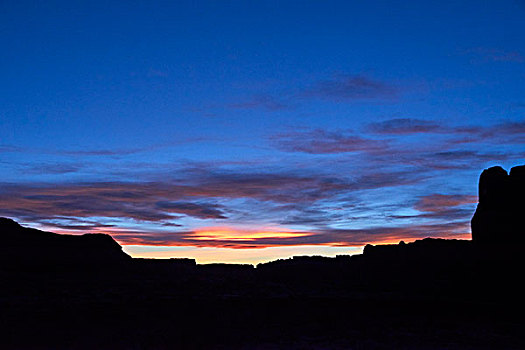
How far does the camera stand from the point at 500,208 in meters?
63.1

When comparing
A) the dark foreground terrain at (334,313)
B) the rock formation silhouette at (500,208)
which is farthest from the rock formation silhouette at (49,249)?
the rock formation silhouette at (500,208)

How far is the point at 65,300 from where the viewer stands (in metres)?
36.6

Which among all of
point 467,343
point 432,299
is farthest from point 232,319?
point 432,299

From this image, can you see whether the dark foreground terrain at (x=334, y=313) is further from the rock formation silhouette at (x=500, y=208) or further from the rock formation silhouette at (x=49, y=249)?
the rock formation silhouette at (x=49, y=249)

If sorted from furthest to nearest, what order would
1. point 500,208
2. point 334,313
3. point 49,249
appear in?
point 49,249
point 500,208
point 334,313

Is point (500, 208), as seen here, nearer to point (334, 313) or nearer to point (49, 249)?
point (334, 313)

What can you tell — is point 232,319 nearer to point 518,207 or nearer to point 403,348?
point 403,348

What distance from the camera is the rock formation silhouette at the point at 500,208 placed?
60.0 m

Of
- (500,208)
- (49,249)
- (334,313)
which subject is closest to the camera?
(334,313)

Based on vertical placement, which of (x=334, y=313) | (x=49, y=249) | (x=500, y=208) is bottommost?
(x=334, y=313)

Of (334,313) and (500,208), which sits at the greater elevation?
(500,208)

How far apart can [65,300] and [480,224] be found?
51.0 meters

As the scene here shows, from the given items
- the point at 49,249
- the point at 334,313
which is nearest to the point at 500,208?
the point at 334,313

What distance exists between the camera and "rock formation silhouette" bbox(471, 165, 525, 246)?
197 feet
